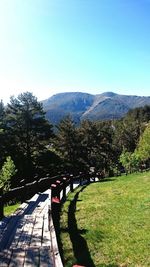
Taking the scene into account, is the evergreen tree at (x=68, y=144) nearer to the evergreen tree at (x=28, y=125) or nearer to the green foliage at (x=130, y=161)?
the evergreen tree at (x=28, y=125)

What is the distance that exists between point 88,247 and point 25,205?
22.1 ft

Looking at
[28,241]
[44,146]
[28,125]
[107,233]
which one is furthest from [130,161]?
[28,241]

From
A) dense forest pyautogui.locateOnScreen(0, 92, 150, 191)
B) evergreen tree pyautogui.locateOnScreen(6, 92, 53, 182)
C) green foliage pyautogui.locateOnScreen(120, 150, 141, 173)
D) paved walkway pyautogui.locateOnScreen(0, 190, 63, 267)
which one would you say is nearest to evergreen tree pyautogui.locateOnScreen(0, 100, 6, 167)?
dense forest pyautogui.locateOnScreen(0, 92, 150, 191)

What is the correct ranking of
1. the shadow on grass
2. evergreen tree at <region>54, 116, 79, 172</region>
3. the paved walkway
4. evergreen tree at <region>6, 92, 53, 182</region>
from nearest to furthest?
the paved walkway, the shadow on grass, evergreen tree at <region>6, 92, 53, 182</region>, evergreen tree at <region>54, 116, 79, 172</region>

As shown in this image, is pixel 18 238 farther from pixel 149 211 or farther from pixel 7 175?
pixel 7 175

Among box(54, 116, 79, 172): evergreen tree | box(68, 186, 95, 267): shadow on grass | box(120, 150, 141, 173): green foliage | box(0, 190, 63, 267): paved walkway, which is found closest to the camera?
box(0, 190, 63, 267): paved walkway

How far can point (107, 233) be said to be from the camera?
12305 millimetres

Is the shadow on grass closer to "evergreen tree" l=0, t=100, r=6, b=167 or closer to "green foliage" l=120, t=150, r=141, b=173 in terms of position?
"evergreen tree" l=0, t=100, r=6, b=167

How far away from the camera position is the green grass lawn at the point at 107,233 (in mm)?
9773

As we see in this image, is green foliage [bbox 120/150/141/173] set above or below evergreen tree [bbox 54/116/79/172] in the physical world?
below

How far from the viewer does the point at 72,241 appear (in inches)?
458

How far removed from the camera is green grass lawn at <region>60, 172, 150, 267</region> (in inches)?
385

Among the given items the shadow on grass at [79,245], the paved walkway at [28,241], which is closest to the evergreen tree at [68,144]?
the shadow on grass at [79,245]

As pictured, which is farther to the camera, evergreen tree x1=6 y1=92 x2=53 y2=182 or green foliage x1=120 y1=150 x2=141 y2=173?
green foliage x1=120 y1=150 x2=141 y2=173
